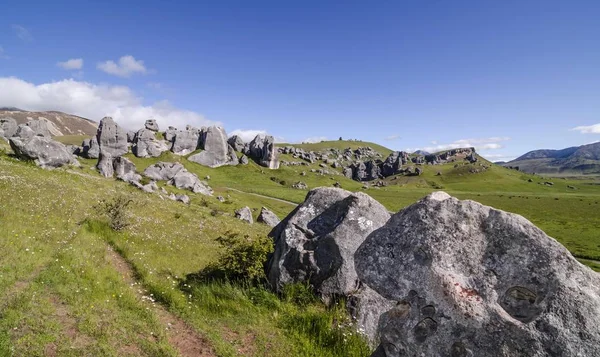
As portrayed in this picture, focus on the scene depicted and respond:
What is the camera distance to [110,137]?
142 metres

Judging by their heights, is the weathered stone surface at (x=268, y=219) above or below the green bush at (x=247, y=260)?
below

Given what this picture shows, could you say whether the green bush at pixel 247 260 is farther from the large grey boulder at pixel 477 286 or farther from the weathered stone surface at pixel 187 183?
the weathered stone surface at pixel 187 183

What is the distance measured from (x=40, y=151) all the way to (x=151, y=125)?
474 feet

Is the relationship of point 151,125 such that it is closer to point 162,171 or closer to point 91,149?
point 91,149

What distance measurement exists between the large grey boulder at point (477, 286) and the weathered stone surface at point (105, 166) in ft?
249

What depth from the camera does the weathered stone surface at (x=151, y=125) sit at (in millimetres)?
177238

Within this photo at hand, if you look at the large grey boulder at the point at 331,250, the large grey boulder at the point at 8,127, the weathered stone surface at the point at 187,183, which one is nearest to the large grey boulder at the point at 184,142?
the large grey boulder at the point at 8,127

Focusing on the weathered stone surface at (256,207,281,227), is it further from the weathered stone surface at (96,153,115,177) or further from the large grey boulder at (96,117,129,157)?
the large grey boulder at (96,117,129,157)

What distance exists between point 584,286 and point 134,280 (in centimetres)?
1742

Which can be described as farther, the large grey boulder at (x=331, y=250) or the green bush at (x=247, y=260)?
the green bush at (x=247, y=260)

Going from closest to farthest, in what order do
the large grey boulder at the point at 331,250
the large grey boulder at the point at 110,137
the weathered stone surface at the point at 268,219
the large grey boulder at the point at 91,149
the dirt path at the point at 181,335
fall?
the dirt path at the point at 181,335, the large grey boulder at the point at 331,250, the weathered stone surface at the point at 268,219, the large grey boulder at the point at 91,149, the large grey boulder at the point at 110,137

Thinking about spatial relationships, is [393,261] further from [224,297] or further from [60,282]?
[60,282]

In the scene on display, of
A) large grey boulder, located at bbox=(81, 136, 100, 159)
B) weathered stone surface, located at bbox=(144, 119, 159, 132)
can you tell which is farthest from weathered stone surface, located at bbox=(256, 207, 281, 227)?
weathered stone surface, located at bbox=(144, 119, 159, 132)

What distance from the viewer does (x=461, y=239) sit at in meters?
7.81
